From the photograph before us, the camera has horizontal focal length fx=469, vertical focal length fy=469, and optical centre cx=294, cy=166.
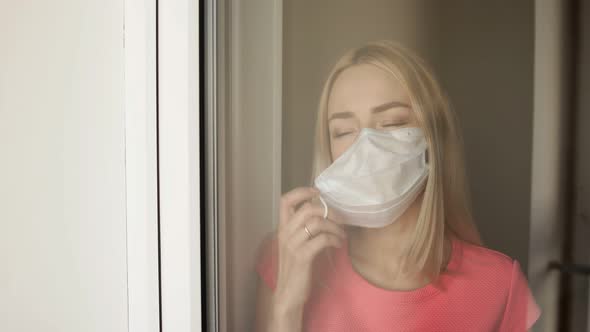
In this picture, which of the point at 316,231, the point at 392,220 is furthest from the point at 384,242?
the point at 316,231

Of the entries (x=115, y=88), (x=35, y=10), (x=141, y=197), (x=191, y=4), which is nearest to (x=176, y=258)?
(x=141, y=197)

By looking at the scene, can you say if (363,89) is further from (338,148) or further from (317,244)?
(317,244)

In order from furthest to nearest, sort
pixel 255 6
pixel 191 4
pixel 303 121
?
pixel 191 4 → pixel 255 6 → pixel 303 121

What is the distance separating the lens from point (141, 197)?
A: 3.33ft

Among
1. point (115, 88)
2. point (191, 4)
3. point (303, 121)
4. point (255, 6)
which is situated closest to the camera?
point (303, 121)

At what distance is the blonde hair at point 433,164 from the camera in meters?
0.54

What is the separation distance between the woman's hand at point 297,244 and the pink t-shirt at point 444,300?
0.09 ft

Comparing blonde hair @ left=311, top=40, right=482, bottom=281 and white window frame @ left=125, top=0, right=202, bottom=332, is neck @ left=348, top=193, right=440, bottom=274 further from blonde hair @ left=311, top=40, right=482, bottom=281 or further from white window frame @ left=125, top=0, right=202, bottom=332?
white window frame @ left=125, top=0, right=202, bottom=332

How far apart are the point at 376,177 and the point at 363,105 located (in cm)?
10

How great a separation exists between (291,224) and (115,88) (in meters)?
0.58

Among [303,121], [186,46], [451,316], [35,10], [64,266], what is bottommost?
[64,266]

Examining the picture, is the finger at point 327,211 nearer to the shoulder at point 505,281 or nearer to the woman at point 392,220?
the woman at point 392,220

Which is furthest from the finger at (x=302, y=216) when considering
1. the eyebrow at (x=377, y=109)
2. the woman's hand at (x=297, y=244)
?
the eyebrow at (x=377, y=109)

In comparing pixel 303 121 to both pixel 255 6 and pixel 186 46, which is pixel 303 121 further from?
pixel 186 46
